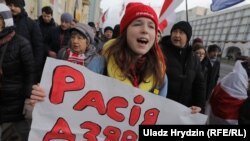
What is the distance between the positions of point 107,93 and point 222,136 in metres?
0.96

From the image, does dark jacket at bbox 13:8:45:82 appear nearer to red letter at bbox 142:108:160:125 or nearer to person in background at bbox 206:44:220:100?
red letter at bbox 142:108:160:125

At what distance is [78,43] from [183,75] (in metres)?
1.16

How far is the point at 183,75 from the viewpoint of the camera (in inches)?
132

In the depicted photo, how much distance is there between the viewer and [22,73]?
305 centimetres

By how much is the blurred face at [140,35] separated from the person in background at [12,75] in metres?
1.34

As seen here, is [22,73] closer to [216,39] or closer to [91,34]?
[91,34]

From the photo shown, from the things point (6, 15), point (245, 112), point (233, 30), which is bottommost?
point (245, 112)

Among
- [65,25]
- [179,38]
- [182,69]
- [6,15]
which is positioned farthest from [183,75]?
[65,25]

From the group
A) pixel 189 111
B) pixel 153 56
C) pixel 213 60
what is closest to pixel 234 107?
pixel 189 111

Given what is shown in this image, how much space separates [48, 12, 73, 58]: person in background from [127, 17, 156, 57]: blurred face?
134 inches

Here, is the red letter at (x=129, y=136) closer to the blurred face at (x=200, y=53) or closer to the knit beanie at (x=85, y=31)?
the knit beanie at (x=85, y=31)

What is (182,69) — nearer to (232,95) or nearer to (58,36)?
(232,95)

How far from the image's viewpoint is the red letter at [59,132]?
203 cm
